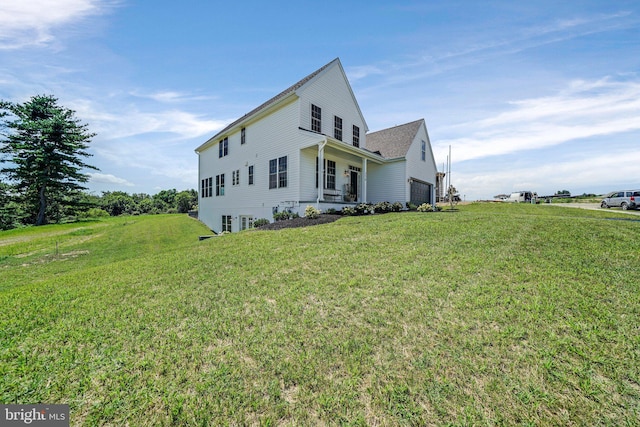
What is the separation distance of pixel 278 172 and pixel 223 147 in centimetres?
797

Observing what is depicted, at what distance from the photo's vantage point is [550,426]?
2.00m

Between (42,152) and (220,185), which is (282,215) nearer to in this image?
(220,185)

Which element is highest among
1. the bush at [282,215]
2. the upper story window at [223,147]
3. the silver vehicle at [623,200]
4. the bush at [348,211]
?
the upper story window at [223,147]

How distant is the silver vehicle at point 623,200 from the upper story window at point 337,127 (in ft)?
77.8

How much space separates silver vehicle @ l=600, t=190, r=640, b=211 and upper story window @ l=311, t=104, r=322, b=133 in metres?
25.2

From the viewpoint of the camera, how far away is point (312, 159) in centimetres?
1332

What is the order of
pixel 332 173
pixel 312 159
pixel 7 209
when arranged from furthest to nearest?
pixel 7 209 < pixel 332 173 < pixel 312 159

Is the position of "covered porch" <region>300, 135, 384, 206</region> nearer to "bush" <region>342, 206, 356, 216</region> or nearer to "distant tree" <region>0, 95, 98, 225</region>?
"bush" <region>342, 206, 356, 216</region>

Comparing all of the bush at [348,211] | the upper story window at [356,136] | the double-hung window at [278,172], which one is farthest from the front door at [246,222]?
the upper story window at [356,136]

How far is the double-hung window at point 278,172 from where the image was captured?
532 inches

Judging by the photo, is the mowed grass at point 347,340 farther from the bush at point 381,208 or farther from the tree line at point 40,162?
the tree line at point 40,162

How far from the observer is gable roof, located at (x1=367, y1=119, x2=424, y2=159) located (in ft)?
57.0

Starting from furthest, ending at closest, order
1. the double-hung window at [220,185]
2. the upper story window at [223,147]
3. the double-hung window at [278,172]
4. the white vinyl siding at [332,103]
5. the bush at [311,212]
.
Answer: the double-hung window at [220,185]
the upper story window at [223,147]
the double-hung window at [278,172]
the white vinyl siding at [332,103]
the bush at [311,212]

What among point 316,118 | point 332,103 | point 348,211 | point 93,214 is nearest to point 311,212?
point 348,211
